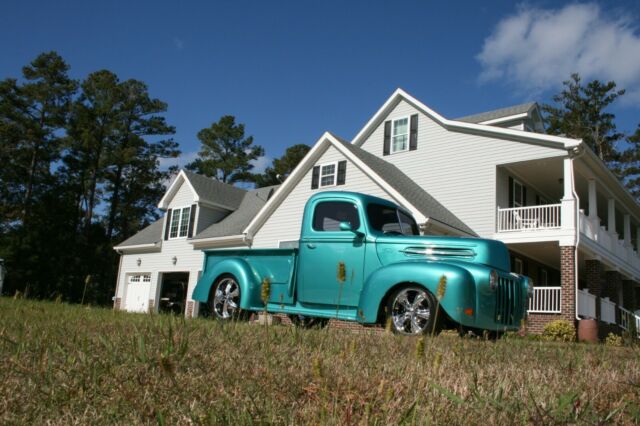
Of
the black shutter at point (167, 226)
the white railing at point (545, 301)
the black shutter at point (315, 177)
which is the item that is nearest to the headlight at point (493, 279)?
the white railing at point (545, 301)

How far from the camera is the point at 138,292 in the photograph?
28.1 m

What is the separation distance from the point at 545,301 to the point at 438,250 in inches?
473

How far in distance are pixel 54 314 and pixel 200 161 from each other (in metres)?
46.5

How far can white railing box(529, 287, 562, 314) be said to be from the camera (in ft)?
57.7

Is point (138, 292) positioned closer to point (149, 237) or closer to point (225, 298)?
point (149, 237)

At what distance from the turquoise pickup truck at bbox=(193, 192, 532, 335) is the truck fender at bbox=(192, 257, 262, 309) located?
16 millimetres

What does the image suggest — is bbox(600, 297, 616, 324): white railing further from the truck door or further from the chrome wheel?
the chrome wheel

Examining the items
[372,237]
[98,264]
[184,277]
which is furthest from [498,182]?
[98,264]

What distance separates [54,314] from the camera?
6191mm

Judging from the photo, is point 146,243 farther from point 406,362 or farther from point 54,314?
point 406,362

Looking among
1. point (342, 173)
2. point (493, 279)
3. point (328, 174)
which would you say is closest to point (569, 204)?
point (342, 173)

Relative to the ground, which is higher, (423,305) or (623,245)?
(623,245)

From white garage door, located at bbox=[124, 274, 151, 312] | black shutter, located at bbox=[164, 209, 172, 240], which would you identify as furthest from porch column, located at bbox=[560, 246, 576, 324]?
white garage door, located at bbox=[124, 274, 151, 312]

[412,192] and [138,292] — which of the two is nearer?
[412,192]
